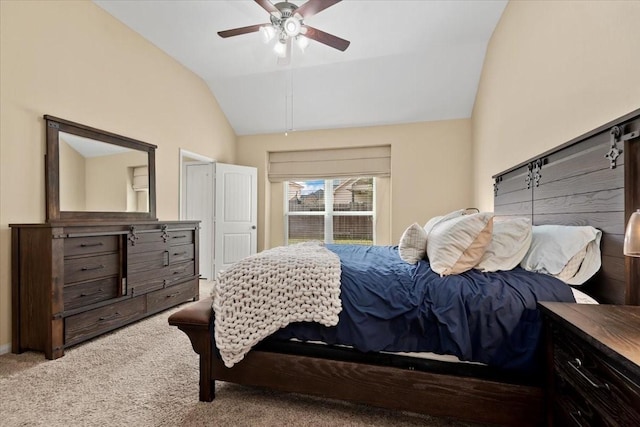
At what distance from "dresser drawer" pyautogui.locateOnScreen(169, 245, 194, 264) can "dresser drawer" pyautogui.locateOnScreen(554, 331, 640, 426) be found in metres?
3.21

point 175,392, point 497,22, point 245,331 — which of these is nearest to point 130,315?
point 175,392

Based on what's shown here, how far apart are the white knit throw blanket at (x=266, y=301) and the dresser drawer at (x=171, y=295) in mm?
1791

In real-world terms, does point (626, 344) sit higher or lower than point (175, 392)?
higher

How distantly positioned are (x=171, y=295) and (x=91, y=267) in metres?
0.91

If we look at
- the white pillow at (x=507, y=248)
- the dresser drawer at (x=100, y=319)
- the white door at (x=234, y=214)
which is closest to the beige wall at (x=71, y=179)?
the dresser drawer at (x=100, y=319)

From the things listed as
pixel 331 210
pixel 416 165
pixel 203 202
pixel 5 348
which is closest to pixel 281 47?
pixel 416 165

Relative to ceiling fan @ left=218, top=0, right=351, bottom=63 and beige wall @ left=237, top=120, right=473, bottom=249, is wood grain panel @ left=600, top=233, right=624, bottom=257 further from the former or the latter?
beige wall @ left=237, top=120, right=473, bottom=249

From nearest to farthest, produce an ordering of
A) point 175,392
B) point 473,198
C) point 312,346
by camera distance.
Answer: point 312,346
point 175,392
point 473,198

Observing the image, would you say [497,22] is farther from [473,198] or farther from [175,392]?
[175,392]

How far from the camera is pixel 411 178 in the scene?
447cm

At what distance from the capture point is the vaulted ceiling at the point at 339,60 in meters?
2.98

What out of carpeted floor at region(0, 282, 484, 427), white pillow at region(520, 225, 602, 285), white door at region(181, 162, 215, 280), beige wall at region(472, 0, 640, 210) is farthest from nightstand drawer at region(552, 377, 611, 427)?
white door at region(181, 162, 215, 280)

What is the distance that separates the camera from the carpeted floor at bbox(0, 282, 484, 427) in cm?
144

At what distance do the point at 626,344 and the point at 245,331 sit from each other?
141 cm
